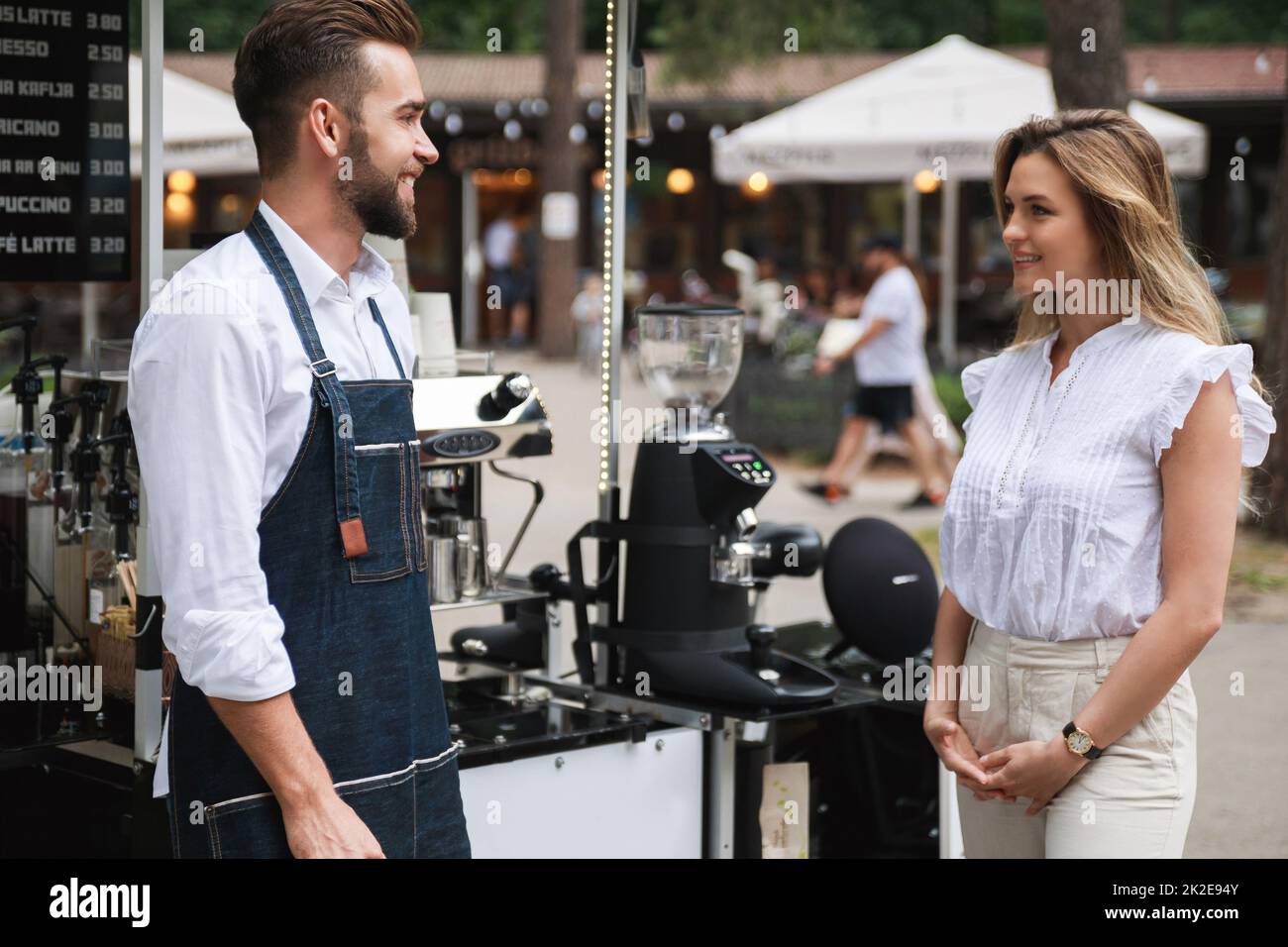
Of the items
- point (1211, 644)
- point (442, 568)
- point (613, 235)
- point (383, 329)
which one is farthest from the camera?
point (1211, 644)

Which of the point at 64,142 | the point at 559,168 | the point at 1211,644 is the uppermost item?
the point at 559,168

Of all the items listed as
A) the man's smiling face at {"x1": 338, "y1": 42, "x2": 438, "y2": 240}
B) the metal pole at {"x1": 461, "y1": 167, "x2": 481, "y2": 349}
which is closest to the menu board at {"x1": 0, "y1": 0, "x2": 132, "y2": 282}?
the man's smiling face at {"x1": 338, "y1": 42, "x2": 438, "y2": 240}

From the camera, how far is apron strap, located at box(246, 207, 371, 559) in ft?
7.02

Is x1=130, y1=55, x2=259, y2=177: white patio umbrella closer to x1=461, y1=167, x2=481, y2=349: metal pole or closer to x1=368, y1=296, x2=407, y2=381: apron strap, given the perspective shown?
→ x1=368, y1=296, x2=407, y2=381: apron strap

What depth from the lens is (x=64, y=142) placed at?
3.84m

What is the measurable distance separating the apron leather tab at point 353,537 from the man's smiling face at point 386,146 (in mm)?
412

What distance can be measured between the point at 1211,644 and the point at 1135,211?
534 cm

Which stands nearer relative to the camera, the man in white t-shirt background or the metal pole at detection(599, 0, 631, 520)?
the metal pole at detection(599, 0, 631, 520)

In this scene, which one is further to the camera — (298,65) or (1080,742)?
(1080,742)

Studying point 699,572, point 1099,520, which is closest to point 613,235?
point 699,572

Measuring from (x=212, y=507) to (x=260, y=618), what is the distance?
151 mm

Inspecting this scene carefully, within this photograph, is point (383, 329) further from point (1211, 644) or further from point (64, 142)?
point (1211, 644)

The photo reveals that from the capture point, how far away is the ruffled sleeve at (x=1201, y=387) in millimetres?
2471

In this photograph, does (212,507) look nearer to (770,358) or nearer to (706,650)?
(706,650)
